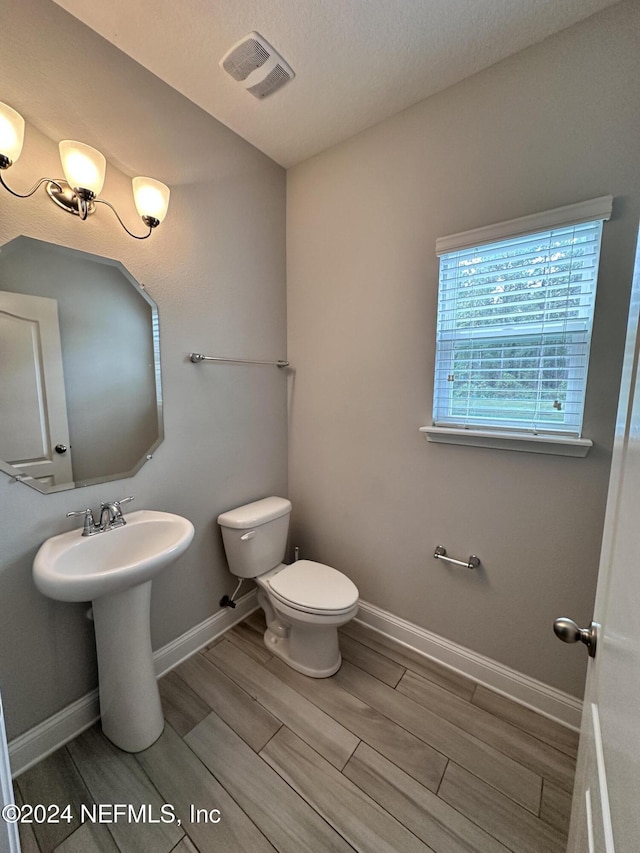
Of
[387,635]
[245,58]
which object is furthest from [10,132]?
[387,635]

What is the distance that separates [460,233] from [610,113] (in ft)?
1.75

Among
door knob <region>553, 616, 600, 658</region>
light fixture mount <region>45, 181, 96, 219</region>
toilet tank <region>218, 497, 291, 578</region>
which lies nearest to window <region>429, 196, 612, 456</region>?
door knob <region>553, 616, 600, 658</region>

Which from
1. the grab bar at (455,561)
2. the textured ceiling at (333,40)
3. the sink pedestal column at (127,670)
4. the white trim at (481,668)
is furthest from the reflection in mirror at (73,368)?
the white trim at (481,668)

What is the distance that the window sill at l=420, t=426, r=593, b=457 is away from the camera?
48.6 inches

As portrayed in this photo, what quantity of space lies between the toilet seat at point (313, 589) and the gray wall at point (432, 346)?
11.2 inches

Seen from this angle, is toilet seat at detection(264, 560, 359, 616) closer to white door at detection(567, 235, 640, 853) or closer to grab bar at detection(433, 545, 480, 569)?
grab bar at detection(433, 545, 480, 569)

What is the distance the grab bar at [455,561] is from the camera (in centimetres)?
151

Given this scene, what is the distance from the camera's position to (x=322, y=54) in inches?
50.9

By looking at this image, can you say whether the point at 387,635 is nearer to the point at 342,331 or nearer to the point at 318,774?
the point at 318,774

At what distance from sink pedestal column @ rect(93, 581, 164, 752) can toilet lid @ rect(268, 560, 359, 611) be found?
0.58 m

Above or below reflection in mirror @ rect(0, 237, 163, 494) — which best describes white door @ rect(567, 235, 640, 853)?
below

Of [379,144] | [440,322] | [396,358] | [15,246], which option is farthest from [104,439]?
[379,144]

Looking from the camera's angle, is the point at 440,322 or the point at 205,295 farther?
the point at 205,295

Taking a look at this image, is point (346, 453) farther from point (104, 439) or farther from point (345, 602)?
point (104, 439)
